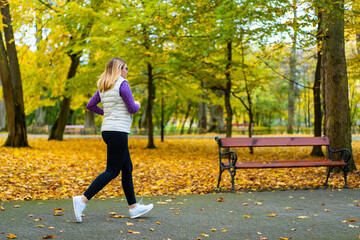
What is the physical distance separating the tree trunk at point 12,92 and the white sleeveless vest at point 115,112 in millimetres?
11997

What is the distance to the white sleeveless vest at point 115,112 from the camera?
4625 mm

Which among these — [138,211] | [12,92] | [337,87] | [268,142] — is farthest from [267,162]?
[12,92]

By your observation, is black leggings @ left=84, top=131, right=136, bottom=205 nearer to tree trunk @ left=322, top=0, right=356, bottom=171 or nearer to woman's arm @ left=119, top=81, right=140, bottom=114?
woman's arm @ left=119, top=81, right=140, bottom=114

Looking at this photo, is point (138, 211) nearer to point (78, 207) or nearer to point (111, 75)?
point (78, 207)

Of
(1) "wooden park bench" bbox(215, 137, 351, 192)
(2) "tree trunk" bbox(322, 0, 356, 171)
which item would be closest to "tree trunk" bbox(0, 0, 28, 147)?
(1) "wooden park bench" bbox(215, 137, 351, 192)

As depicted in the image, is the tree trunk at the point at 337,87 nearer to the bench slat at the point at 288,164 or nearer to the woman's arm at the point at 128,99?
the bench slat at the point at 288,164

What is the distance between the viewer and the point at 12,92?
15.4 meters

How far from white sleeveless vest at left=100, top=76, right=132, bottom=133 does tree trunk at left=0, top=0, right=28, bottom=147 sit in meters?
12.0

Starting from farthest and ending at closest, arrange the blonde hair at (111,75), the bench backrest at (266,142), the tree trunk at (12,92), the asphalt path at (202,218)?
the tree trunk at (12,92) → the bench backrest at (266,142) → the blonde hair at (111,75) → the asphalt path at (202,218)

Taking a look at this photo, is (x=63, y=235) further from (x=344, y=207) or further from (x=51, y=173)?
(x=51, y=173)

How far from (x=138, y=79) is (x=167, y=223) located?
48.8 feet

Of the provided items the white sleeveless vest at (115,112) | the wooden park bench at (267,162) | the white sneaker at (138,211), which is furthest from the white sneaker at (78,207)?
the wooden park bench at (267,162)

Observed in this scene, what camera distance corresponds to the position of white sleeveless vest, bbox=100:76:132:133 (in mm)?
4625

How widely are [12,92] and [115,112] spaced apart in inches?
481
